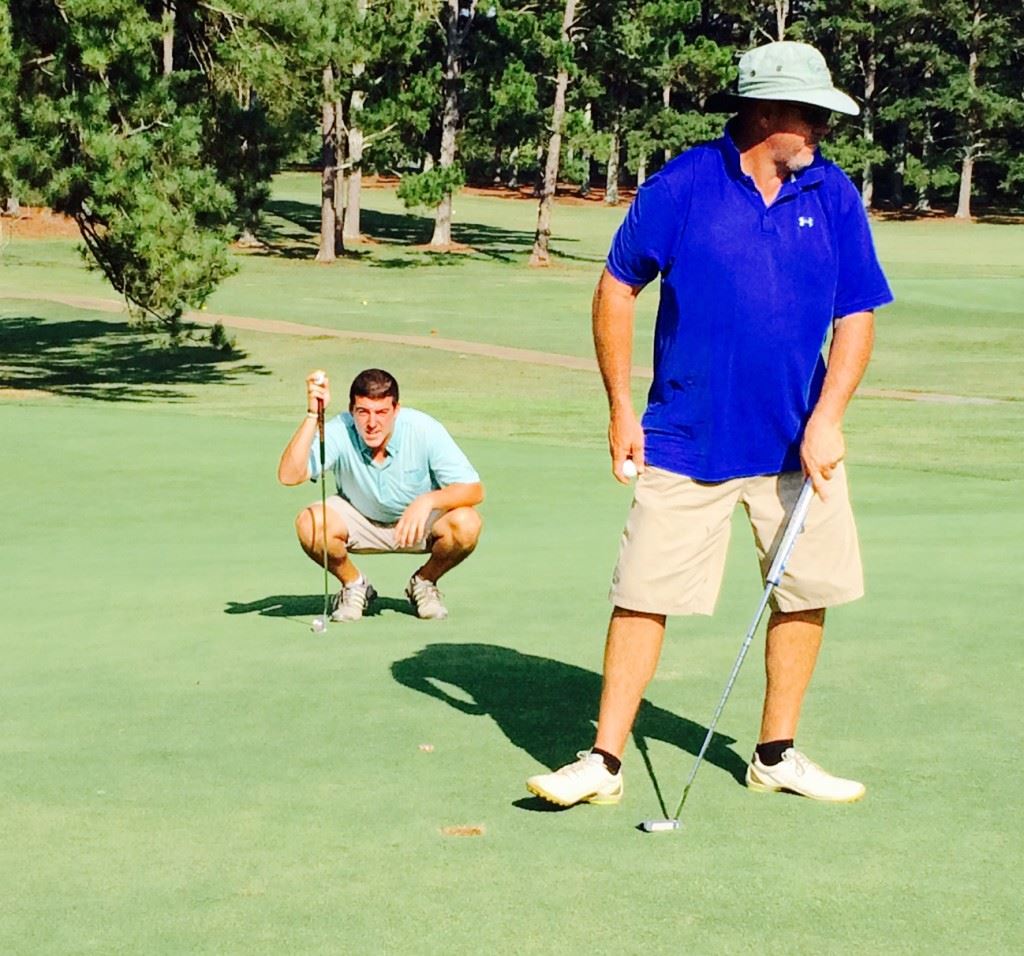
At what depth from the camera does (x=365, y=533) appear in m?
8.10

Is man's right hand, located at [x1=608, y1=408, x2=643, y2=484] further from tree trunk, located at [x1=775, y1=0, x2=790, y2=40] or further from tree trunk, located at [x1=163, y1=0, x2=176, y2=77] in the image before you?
tree trunk, located at [x1=775, y1=0, x2=790, y2=40]

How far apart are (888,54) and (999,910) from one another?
259 ft

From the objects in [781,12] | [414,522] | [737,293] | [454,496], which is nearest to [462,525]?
[454,496]

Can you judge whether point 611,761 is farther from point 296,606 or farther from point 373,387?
point 296,606

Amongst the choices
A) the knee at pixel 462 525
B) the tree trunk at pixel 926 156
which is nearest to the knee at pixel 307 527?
the knee at pixel 462 525

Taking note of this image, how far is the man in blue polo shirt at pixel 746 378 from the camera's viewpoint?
15.4 feet

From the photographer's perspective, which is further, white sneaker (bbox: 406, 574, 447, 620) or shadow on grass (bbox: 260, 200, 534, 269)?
shadow on grass (bbox: 260, 200, 534, 269)

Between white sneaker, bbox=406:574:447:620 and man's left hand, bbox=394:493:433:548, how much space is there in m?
0.24

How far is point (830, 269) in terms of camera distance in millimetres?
4762

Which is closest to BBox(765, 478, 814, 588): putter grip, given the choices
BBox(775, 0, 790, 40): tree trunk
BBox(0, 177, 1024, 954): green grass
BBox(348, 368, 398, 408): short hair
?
BBox(0, 177, 1024, 954): green grass

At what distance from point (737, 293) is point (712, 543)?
685 millimetres

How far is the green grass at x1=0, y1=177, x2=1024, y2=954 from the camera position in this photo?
3.90m

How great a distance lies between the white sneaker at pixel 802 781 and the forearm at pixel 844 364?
92cm

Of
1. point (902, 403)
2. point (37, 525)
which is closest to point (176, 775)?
point (37, 525)
